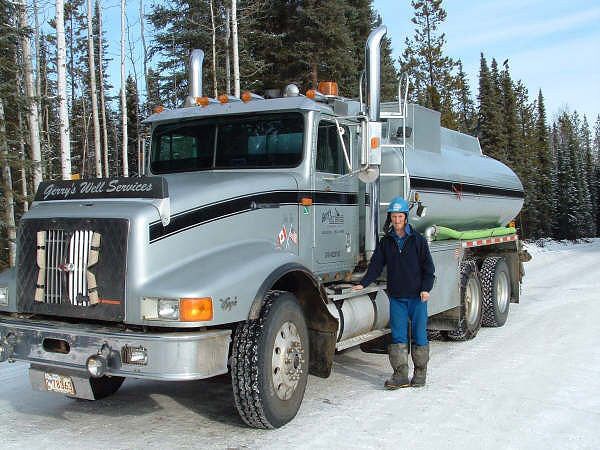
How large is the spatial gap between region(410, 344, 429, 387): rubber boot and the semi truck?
22.3 inches

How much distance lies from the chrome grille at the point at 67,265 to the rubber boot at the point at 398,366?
2.96 meters

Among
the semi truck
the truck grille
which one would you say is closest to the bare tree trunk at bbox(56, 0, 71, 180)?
the semi truck

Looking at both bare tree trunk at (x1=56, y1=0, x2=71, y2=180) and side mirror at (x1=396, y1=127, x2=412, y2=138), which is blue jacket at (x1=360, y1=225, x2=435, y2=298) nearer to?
side mirror at (x1=396, y1=127, x2=412, y2=138)

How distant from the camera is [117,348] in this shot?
Result: 4199mm

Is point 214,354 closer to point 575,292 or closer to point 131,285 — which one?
point 131,285

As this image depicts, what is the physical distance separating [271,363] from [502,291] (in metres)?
5.98

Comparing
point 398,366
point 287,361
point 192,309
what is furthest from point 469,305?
point 192,309

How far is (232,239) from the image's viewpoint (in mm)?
4953

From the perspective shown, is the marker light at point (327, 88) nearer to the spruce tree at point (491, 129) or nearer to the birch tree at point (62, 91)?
the birch tree at point (62, 91)

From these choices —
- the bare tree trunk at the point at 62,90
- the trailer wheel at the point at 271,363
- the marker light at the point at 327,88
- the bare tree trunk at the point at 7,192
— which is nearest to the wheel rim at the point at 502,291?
the marker light at the point at 327,88

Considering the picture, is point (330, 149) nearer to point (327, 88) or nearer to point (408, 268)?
point (327, 88)

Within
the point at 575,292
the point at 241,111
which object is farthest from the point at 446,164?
the point at 575,292

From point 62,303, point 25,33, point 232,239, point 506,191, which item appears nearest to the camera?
point 62,303

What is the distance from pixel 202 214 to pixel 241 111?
1.56 m
